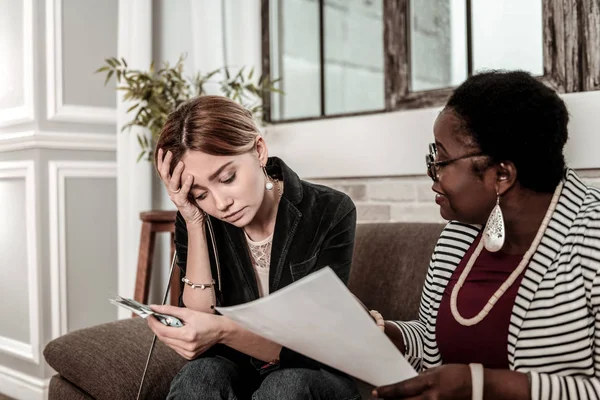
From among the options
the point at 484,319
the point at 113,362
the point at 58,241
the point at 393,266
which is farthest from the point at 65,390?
the point at 58,241

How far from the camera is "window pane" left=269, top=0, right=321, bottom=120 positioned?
8.46 feet

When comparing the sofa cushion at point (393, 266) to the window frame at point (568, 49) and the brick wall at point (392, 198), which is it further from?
the window frame at point (568, 49)

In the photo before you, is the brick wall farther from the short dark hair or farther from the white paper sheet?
the white paper sheet

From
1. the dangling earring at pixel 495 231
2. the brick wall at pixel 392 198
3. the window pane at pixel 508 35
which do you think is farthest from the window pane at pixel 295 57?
the dangling earring at pixel 495 231

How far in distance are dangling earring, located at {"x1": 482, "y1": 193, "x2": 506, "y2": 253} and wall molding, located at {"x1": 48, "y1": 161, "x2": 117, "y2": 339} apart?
2216mm

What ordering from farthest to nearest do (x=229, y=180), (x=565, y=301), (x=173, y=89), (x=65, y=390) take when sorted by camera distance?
(x=173, y=89) → (x=65, y=390) → (x=229, y=180) → (x=565, y=301)

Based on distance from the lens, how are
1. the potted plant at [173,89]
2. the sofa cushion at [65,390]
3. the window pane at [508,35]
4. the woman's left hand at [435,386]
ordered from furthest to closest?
the potted plant at [173,89] < the window pane at [508,35] < the sofa cushion at [65,390] < the woman's left hand at [435,386]

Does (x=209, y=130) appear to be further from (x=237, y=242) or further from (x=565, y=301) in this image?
(x=565, y=301)

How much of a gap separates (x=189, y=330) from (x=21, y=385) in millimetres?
2014

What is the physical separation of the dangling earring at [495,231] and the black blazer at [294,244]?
1.36ft

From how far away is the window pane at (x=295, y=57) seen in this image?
8.46ft

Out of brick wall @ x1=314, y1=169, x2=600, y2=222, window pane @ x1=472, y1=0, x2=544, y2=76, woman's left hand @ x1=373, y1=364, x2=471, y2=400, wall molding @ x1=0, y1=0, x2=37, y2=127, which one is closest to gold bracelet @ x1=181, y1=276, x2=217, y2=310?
woman's left hand @ x1=373, y1=364, x2=471, y2=400

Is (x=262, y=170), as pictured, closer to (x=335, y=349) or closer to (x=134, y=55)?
(x=335, y=349)

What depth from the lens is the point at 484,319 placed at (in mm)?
1204
